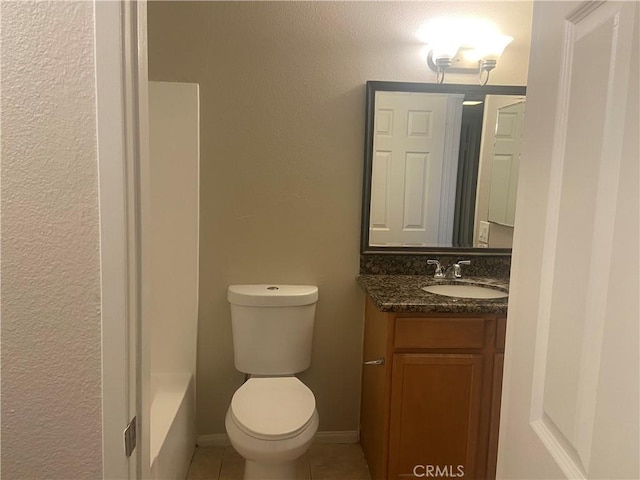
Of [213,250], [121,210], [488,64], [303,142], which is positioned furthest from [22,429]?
[488,64]

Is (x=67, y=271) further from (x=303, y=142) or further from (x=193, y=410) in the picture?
(x=193, y=410)

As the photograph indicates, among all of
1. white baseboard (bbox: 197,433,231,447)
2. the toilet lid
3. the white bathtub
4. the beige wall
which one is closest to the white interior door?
the toilet lid

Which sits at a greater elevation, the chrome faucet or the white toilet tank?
the chrome faucet

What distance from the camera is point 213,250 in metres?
2.41

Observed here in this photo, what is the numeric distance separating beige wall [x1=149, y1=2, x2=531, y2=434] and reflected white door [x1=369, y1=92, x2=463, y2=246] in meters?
0.10

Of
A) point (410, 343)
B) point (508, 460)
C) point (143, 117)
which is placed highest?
point (143, 117)

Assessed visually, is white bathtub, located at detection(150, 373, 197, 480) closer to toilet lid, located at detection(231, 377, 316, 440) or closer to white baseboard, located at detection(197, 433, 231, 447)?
white baseboard, located at detection(197, 433, 231, 447)

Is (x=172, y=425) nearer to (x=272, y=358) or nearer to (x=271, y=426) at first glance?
(x=271, y=426)

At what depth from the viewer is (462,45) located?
92.1 inches

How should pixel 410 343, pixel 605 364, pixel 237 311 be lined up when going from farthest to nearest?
pixel 237 311, pixel 410 343, pixel 605 364

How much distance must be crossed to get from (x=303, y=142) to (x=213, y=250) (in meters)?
0.69

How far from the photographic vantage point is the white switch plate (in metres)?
2.48

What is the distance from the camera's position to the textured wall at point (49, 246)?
2.36 feet

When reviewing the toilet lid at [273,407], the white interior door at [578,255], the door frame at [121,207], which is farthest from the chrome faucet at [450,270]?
the door frame at [121,207]
